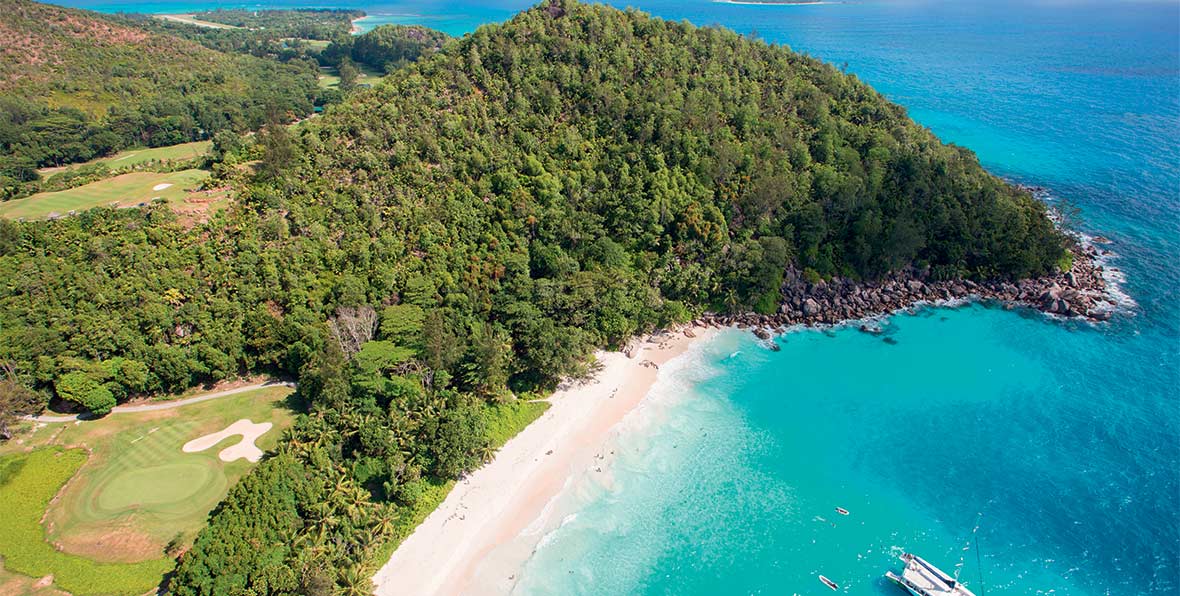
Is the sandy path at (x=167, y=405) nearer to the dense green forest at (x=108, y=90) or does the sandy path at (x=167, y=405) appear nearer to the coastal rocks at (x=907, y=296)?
the coastal rocks at (x=907, y=296)

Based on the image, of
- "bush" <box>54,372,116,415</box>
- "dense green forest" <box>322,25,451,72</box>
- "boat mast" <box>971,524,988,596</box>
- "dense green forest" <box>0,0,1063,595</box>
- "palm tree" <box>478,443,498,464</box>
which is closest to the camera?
"boat mast" <box>971,524,988,596</box>

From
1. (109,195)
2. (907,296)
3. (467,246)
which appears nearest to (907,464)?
(907,296)

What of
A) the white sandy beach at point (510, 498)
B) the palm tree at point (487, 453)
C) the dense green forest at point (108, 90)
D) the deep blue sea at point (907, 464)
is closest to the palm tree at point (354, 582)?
the white sandy beach at point (510, 498)

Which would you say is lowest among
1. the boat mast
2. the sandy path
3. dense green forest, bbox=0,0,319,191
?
the boat mast

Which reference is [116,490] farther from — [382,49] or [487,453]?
[382,49]

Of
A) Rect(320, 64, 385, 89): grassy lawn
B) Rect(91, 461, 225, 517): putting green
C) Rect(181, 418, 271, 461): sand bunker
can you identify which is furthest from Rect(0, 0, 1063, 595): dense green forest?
Rect(320, 64, 385, 89): grassy lawn

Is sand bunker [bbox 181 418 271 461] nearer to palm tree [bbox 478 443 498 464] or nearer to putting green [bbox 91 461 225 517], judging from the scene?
putting green [bbox 91 461 225 517]
